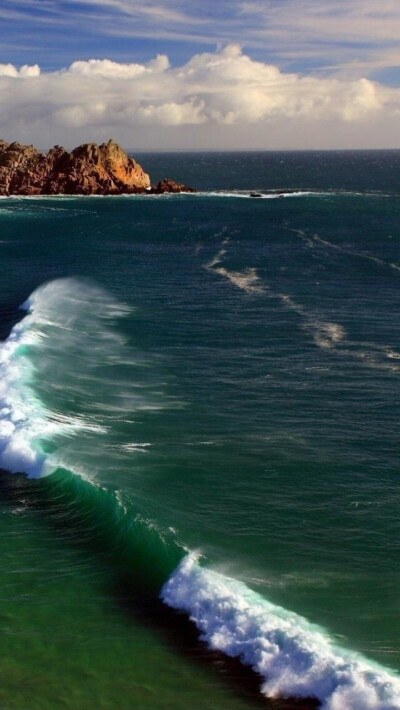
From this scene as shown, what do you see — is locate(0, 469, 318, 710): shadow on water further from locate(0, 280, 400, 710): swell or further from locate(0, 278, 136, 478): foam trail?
locate(0, 278, 136, 478): foam trail

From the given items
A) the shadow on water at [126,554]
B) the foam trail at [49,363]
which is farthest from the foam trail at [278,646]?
the foam trail at [49,363]

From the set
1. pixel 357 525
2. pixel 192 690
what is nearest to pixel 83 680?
pixel 192 690

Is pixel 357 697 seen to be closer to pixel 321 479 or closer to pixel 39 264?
pixel 321 479

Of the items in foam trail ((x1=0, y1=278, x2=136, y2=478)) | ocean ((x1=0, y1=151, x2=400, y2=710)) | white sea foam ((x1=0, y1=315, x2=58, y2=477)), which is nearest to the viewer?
ocean ((x1=0, y1=151, x2=400, y2=710))

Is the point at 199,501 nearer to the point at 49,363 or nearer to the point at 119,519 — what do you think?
the point at 119,519

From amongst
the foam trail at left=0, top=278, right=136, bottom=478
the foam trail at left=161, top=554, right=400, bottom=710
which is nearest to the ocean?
the foam trail at left=161, top=554, right=400, bottom=710

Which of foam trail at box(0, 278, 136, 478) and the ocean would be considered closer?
the ocean

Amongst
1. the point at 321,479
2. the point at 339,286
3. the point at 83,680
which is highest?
the point at 339,286
